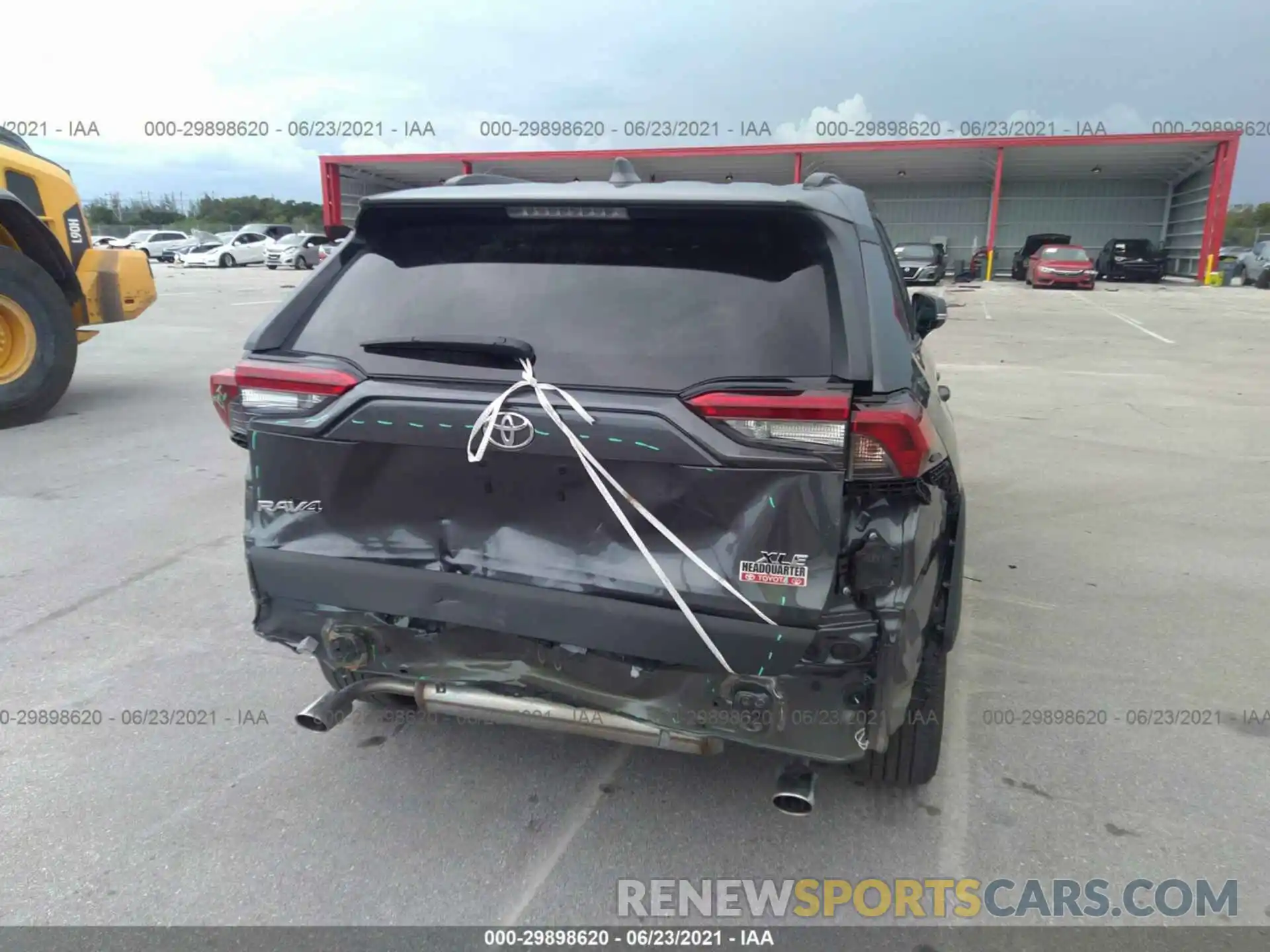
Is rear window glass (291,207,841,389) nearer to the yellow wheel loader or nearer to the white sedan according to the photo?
the yellow wheel loader

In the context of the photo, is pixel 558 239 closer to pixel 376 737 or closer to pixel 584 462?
pixel 584 462

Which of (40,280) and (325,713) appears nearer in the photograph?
(325,713)

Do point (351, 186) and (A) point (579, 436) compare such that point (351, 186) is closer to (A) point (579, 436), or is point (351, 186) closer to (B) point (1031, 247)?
(B) point (1031, 247)

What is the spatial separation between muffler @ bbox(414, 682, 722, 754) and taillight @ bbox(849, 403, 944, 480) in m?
0.85

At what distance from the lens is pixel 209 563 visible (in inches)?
189

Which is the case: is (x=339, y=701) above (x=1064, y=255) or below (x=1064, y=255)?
below

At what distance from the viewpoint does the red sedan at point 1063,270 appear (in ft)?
95.5

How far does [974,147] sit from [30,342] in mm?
31966

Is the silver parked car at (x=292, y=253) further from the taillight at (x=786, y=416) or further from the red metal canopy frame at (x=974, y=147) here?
the taillight at (x=786, y=416)

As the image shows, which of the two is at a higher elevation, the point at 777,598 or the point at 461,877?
the point at 777,598

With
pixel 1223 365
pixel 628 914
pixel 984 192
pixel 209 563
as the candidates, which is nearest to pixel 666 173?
pixel 984 192

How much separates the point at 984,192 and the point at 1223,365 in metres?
30.2

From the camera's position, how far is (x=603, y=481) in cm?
233

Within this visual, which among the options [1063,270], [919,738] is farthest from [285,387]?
[1063,270]
